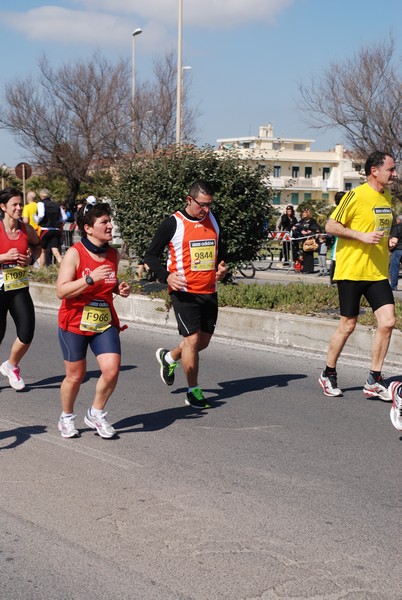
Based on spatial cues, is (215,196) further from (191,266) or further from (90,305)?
(90,305)

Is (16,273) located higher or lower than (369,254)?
lower

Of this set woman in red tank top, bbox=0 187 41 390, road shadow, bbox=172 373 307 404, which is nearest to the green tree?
road shadow, bbox=172 373 307 404

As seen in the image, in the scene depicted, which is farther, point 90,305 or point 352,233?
point 352,233

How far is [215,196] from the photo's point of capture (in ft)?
52.1

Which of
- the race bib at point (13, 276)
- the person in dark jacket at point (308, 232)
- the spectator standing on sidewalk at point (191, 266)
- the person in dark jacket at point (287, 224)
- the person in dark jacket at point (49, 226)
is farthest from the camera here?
the person in dark jacket at point (287, 224)

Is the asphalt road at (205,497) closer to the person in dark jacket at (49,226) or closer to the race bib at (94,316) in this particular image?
the race bib at (94,316)

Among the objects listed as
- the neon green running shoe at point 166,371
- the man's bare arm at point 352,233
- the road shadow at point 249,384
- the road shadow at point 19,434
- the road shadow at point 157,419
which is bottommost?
the road shadow at point 249,384

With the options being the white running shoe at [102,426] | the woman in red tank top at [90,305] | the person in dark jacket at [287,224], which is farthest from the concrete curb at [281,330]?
the person in dark jacket at [287,224]

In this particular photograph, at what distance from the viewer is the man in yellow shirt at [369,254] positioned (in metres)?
8.39

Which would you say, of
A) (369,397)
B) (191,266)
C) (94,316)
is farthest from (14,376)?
(369,397)

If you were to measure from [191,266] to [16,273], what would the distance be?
5.95 feet

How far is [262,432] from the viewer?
24.4 feet

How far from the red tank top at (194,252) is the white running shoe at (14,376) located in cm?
200

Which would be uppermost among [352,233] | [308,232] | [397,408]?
[352,233]
